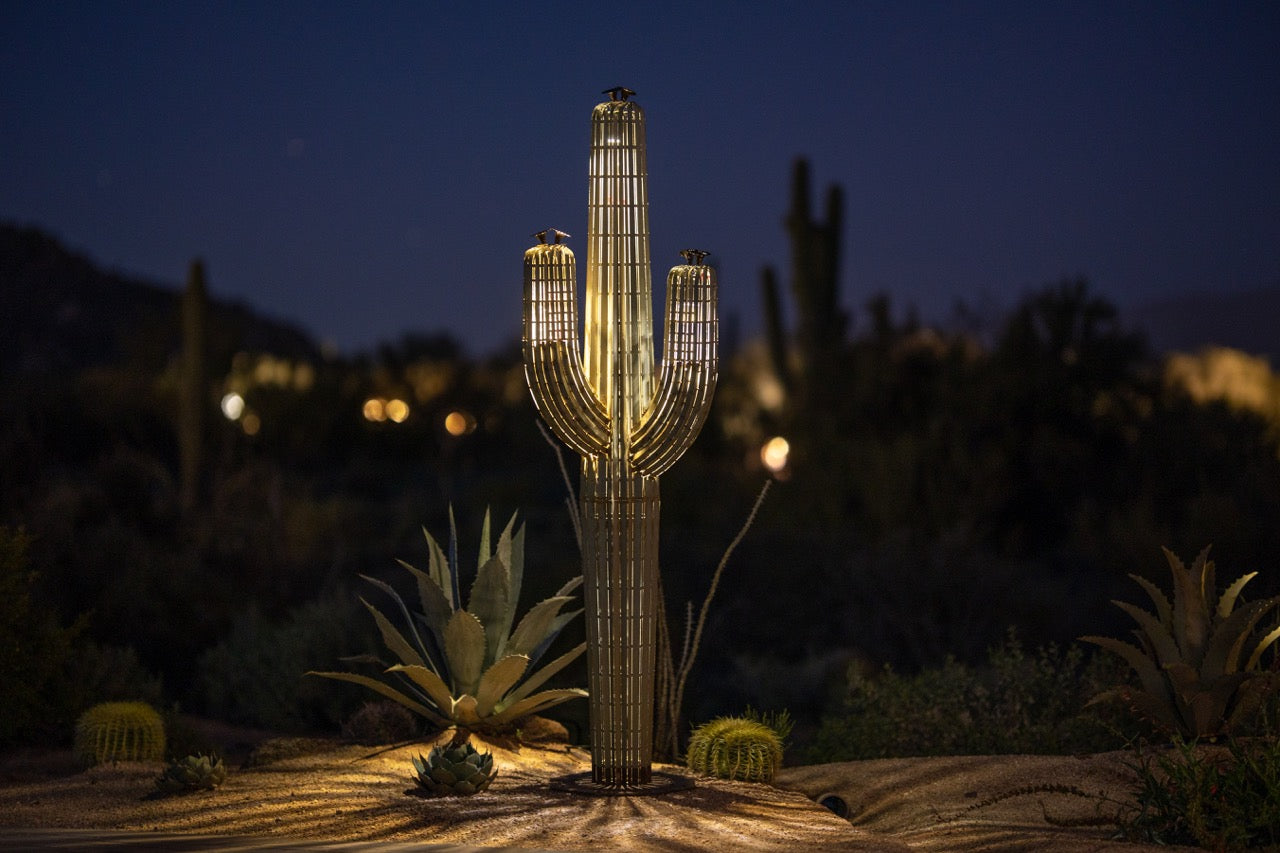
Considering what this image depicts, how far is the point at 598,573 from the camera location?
22.7 feet

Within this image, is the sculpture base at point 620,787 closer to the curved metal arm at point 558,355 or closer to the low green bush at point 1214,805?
the curved metal arm at point 558,355

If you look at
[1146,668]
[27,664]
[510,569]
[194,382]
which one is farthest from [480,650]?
[194,382]

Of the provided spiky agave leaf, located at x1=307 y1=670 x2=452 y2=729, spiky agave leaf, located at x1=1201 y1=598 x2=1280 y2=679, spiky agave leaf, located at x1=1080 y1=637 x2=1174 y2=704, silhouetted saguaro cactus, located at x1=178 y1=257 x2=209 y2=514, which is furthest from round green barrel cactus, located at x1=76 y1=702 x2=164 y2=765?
silhouetted saguaro cactus, located at x1=178 y1=257 x2=209 y2=514

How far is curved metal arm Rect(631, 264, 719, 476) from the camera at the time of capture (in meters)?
6.95

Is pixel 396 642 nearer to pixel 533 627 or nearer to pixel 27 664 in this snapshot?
pixel 533 627

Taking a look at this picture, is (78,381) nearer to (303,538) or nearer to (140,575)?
(303,538)

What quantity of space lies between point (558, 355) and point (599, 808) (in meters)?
2.10

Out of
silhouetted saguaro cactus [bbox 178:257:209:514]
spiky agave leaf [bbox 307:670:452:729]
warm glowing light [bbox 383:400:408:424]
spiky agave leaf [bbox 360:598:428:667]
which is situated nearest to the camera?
spiky agave leaf [bbox 307:670:452:729]

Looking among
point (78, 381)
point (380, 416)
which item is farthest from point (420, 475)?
point (78, 381)

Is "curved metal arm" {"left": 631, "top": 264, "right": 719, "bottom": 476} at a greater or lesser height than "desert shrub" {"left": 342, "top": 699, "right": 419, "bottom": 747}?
greater

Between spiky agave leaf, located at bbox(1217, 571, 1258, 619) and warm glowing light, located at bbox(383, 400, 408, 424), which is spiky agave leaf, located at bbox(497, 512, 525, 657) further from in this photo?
warm glowing light, located at bbox(383, 400, 408, 424)

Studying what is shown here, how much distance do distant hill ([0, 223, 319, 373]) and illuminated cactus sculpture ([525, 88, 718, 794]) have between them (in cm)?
3126

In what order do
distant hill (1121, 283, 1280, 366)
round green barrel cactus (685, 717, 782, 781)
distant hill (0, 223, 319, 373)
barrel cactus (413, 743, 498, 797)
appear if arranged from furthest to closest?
1. distant hill (1121, 283, 1280, 366)
2. distant hill (0, 223, 319, 373)
3. round green barrel cactus (685, 717, 782, 781)
4. barrel cactus (413, 743, 498, 797)


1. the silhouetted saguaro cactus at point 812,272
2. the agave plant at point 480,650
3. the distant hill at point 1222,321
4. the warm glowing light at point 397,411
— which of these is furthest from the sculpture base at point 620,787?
the distant hill at point 1222,321
